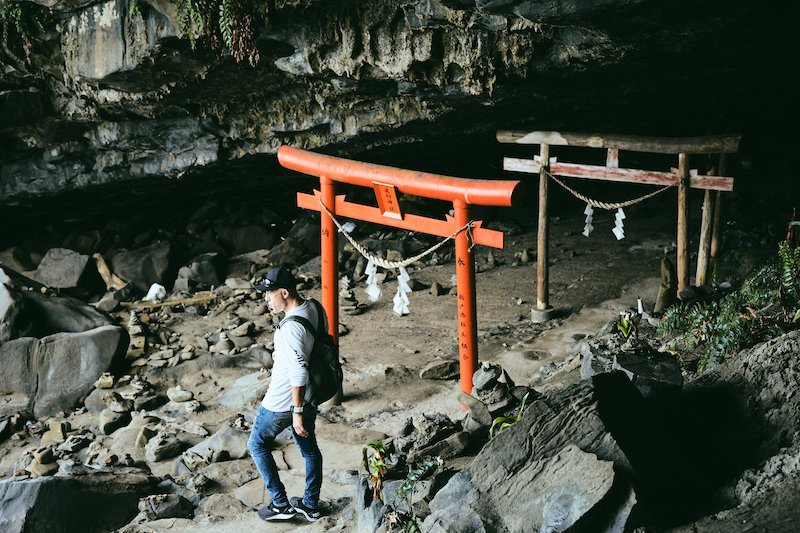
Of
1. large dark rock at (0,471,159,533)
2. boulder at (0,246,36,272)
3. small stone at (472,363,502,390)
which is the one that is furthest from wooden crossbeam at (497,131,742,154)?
boulder at (0,246,36,272)

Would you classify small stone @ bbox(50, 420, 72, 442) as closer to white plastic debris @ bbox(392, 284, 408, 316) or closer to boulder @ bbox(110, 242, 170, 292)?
white plastic debris @ bbox(392, 284, 408, 316)

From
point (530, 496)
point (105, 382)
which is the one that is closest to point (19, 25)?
point (105, 382)

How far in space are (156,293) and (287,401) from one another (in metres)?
9.74

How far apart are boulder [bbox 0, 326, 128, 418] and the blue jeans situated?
18.6ft

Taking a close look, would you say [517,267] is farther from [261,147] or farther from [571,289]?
[261,147]

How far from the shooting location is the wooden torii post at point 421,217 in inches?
255

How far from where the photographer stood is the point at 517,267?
1259 cm

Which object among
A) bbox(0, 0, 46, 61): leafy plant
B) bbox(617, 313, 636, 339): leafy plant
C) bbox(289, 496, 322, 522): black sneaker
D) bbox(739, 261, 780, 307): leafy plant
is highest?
bbox(0, 0, 46, 61): leafy plant

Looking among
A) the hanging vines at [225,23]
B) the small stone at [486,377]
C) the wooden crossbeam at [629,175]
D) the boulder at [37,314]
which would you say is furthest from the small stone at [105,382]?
the wooden crossbeam at [629,175]

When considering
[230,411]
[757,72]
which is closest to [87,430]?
[230,411]

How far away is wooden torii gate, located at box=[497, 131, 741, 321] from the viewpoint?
840 cm

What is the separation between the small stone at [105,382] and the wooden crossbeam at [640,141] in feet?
23.0

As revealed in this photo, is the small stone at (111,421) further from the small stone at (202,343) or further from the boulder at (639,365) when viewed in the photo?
the boulder at (639,365)

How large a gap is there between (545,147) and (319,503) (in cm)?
614
